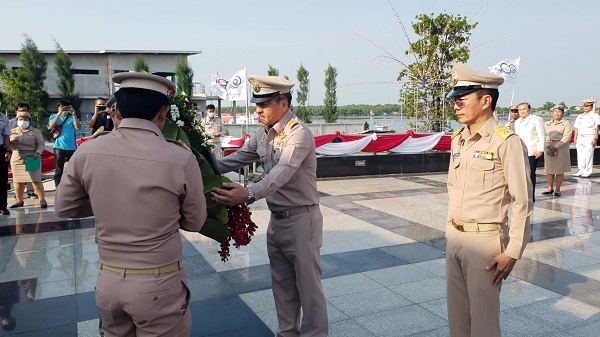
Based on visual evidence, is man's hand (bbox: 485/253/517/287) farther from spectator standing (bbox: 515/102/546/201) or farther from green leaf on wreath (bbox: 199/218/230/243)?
spectator standing (bbox: 515/102/546/201)

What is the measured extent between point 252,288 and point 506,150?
2.48 meters

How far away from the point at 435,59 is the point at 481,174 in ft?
41.1

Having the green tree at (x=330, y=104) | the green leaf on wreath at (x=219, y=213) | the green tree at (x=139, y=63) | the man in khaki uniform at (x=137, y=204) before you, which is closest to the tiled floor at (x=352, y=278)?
the green leaf on wreath at (x=219, y=213)

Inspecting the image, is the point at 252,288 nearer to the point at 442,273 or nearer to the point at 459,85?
the point at 442,273

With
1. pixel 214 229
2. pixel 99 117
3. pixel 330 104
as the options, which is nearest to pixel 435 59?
pixel 99 117

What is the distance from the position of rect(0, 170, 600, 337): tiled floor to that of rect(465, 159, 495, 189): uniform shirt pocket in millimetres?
1279

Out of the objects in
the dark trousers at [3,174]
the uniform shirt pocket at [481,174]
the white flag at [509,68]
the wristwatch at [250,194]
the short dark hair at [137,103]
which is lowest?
the dark trousers at [3,174]

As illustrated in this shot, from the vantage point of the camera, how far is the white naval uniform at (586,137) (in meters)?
10.4

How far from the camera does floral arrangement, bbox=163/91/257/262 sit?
7.78ft

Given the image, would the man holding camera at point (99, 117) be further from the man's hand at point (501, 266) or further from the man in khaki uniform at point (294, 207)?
the man's hand at point (501, 266)

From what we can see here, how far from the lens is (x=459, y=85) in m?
2.55

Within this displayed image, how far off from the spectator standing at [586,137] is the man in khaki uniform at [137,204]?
10.8 m

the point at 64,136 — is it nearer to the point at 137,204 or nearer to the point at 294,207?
the point at 294,207

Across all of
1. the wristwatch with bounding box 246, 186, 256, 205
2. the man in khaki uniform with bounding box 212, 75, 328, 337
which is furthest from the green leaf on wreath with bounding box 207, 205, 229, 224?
the man in khaki uniform with bounding box 212, 75, 328, 337
